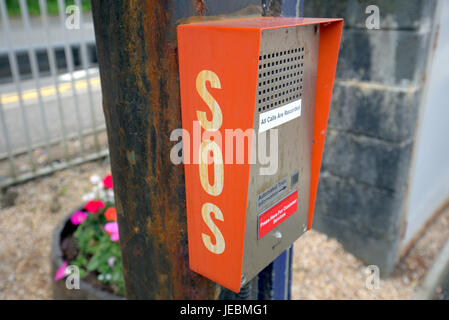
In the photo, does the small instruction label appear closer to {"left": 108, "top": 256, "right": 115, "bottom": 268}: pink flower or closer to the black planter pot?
the black planter pot

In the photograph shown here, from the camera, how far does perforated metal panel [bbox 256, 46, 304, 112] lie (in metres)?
1.15

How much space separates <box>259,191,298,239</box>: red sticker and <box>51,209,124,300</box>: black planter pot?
1.40 metres

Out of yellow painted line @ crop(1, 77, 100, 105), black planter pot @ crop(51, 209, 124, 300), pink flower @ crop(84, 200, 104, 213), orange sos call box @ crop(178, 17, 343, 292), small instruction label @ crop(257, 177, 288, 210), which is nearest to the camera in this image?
orange sos call box @ crop(178, 17, 343, 292)

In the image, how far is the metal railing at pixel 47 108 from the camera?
14.3ft

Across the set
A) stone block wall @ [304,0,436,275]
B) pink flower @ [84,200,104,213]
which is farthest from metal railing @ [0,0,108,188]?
stone block wall @ [304,0,436,275]

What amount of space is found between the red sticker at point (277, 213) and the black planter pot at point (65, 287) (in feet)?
4.60

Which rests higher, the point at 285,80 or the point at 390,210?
the point at 285,80

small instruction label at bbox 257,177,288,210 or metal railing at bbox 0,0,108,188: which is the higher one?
small instruction label at bbox 257,177,288,210

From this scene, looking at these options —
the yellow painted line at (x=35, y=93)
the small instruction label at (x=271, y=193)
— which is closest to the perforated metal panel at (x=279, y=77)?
the small instruction label at (x=271, y=193)

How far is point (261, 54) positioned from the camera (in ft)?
3.62
